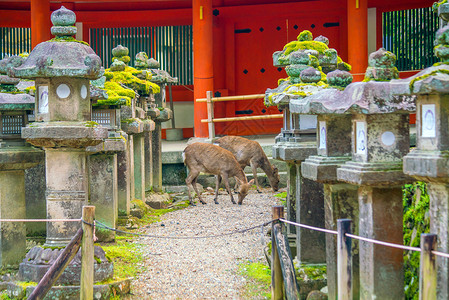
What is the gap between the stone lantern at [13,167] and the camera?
7.38 meters

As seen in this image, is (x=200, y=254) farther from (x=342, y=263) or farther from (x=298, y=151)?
(x=342, y=263)

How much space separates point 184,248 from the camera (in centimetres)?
915

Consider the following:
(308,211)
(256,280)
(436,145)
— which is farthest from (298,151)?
(436,145)

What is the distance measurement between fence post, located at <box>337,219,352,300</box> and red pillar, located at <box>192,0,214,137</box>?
34.9 feet

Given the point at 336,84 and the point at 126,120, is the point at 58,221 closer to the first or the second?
the point at 336,84

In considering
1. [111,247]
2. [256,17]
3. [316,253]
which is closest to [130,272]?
[111,247]

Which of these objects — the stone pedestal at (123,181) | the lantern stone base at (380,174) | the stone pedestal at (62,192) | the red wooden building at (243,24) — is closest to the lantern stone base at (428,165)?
the lantern stone base at (380,174)

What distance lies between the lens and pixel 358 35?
14.6 meters

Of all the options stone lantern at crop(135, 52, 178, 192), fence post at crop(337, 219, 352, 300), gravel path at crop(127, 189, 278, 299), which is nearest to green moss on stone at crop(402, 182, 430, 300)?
fence post at crop(337, 219, 352, 300)

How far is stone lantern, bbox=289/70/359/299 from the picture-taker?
5.72m

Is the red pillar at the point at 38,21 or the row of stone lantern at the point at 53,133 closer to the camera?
the row of stone lantern at the point at 53,133

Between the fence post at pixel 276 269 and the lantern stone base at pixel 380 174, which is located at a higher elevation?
the lantern stone base at pixel 380 174

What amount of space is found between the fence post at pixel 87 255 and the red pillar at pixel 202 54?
945 centimetres

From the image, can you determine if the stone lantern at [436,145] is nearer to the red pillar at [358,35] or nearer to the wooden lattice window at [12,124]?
the wooden lattice window at [12,124]
